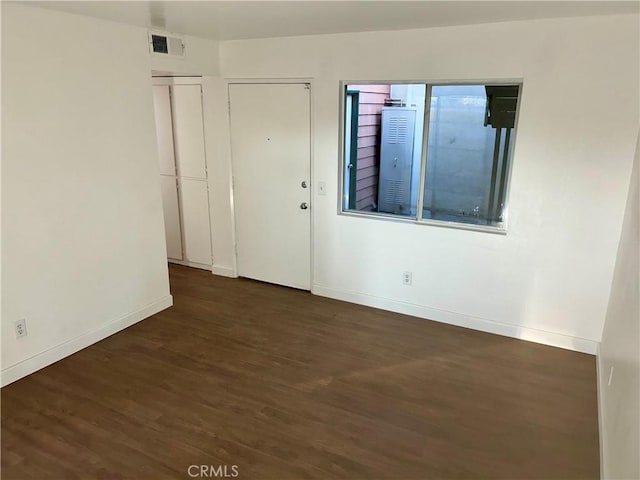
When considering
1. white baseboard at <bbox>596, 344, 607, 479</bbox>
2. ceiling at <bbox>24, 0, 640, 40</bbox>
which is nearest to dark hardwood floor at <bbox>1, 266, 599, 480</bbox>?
white baseboard at <bbox>596, 344, 607, 479</bbox>

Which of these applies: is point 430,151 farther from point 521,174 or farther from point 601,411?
point 601,411

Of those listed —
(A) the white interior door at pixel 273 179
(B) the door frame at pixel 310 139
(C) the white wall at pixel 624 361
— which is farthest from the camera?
(A) the white interior door at pixel 273 179

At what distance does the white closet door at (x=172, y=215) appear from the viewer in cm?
530

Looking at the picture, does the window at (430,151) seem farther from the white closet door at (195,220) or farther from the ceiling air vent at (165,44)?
the white closet door at (195,220)

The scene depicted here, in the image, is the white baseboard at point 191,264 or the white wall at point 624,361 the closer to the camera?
the white wall at point 624,361

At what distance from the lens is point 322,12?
298 cm

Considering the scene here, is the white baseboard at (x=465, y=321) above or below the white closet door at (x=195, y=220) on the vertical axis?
below

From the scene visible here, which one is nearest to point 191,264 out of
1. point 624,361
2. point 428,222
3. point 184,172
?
point 184,172

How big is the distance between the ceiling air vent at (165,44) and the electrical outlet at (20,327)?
2.25 m

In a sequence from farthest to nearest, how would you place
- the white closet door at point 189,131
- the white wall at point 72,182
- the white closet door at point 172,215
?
the white closet door at point 172,215
the white closet door at point 189,131
the white wall at point 72,182

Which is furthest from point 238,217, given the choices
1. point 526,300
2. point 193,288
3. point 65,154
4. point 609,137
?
point 609,137

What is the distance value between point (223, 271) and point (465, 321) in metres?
2.60

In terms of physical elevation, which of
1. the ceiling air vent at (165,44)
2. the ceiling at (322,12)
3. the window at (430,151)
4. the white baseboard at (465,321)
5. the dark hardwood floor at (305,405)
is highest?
the ceiling at (322,12)

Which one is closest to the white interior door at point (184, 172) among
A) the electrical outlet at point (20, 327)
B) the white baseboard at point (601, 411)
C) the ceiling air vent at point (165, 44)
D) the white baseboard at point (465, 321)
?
the ceiling air vent at point (165, 44)
